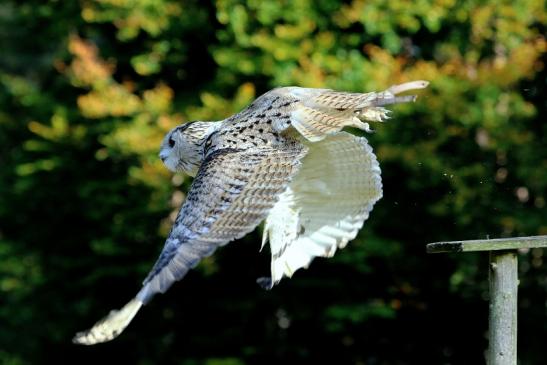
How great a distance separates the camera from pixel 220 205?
18.6ft

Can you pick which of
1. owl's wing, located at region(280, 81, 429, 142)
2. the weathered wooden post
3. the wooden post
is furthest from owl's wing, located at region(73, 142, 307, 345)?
the wooden post

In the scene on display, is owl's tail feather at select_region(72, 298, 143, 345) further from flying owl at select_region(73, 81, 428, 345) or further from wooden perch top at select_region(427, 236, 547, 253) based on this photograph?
wooden perch top at select_region(427, 236, 547, 253)

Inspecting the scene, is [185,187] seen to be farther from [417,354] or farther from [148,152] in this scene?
[417,354]

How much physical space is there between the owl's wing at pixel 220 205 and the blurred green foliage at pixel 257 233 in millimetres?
4049

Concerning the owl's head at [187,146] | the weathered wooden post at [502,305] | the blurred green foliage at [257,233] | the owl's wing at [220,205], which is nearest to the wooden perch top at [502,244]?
the weathered wooden post at [502,305]

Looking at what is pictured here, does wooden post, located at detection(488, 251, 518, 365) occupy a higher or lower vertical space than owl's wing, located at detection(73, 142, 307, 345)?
lower

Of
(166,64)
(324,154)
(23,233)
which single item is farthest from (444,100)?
(23,233)

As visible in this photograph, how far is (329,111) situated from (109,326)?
64.9 inches

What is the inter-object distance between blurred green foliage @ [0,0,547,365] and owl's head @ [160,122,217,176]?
3436 mm

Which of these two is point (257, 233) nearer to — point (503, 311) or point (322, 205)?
point (322, 205)

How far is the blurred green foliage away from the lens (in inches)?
398

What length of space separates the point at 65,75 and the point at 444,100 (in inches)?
169

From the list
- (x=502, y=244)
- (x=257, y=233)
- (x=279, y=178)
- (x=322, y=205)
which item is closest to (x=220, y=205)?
(x=279, y=178)

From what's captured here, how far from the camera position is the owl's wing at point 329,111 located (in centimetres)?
589
